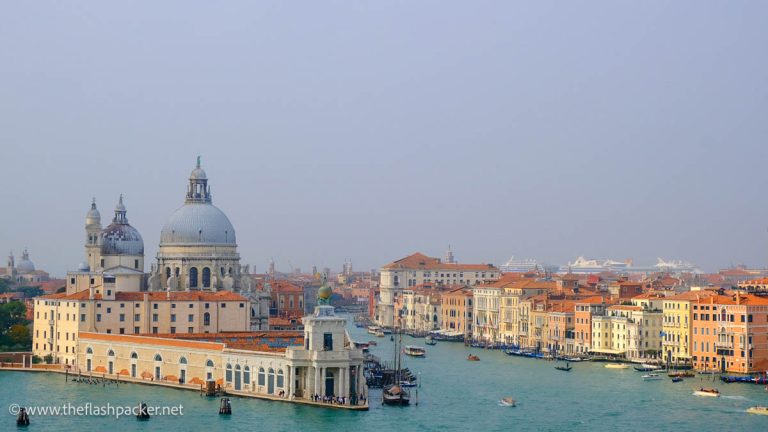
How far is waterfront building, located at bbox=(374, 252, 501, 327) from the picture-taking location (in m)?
73.8

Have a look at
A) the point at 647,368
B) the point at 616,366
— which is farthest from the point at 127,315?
the point at 647,368

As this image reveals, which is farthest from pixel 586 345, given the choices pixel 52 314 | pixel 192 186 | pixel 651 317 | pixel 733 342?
pixel 52 314

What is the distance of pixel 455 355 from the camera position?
4925cm

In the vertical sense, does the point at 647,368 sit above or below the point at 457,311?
below

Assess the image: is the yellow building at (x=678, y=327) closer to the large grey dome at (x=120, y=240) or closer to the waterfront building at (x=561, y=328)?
the waterfront building at (x=561, y=328)

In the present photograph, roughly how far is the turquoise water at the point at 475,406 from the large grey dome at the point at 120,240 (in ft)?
28.8

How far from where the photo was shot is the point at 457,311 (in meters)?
61.8

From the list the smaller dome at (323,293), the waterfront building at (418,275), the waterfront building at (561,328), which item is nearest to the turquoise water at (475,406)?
the smaller dome at (323,293)

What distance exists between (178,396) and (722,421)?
1204cm

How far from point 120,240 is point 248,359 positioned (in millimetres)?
16602

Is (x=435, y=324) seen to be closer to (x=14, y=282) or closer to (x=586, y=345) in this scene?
(x=586, y=345)

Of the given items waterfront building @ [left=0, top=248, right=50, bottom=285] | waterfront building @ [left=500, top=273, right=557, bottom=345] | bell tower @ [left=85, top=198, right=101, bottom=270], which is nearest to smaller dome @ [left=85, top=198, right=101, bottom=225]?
bell tower @ [left=85, top=198, right=101, bottom=270]

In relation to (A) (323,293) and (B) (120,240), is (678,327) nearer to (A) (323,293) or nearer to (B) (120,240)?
(A) (323,293)

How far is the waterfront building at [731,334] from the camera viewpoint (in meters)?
39.4
